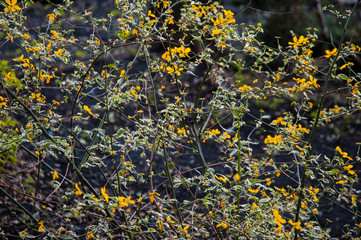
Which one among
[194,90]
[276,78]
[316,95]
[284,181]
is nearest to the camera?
[276,78]

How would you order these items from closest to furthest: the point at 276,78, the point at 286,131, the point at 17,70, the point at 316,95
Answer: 1. the point at 286,131
2. the point at 276,78
3. the point at 17,70
4. the point at 316,95

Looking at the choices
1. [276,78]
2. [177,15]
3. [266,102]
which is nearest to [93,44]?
[276,78]

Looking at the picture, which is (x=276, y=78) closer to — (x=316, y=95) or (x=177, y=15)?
(x=177, y=15)

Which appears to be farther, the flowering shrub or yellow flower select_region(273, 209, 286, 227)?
the flowering shrub

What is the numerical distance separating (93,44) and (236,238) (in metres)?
1.26

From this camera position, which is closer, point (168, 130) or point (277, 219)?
point (277, 219)

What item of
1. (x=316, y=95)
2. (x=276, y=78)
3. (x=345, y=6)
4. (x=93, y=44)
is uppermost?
(x=93, y=44)

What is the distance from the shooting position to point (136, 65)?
216 inches

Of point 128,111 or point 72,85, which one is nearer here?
point 72,85

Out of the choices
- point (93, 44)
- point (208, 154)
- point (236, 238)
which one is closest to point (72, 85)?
point (93, 44)

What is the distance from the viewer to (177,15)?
5.01 metres

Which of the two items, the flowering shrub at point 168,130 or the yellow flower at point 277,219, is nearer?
the yellow flower at point 277,219

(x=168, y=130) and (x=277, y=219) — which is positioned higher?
(x=168, y=130)

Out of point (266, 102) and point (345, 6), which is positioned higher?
point (345, 6)
